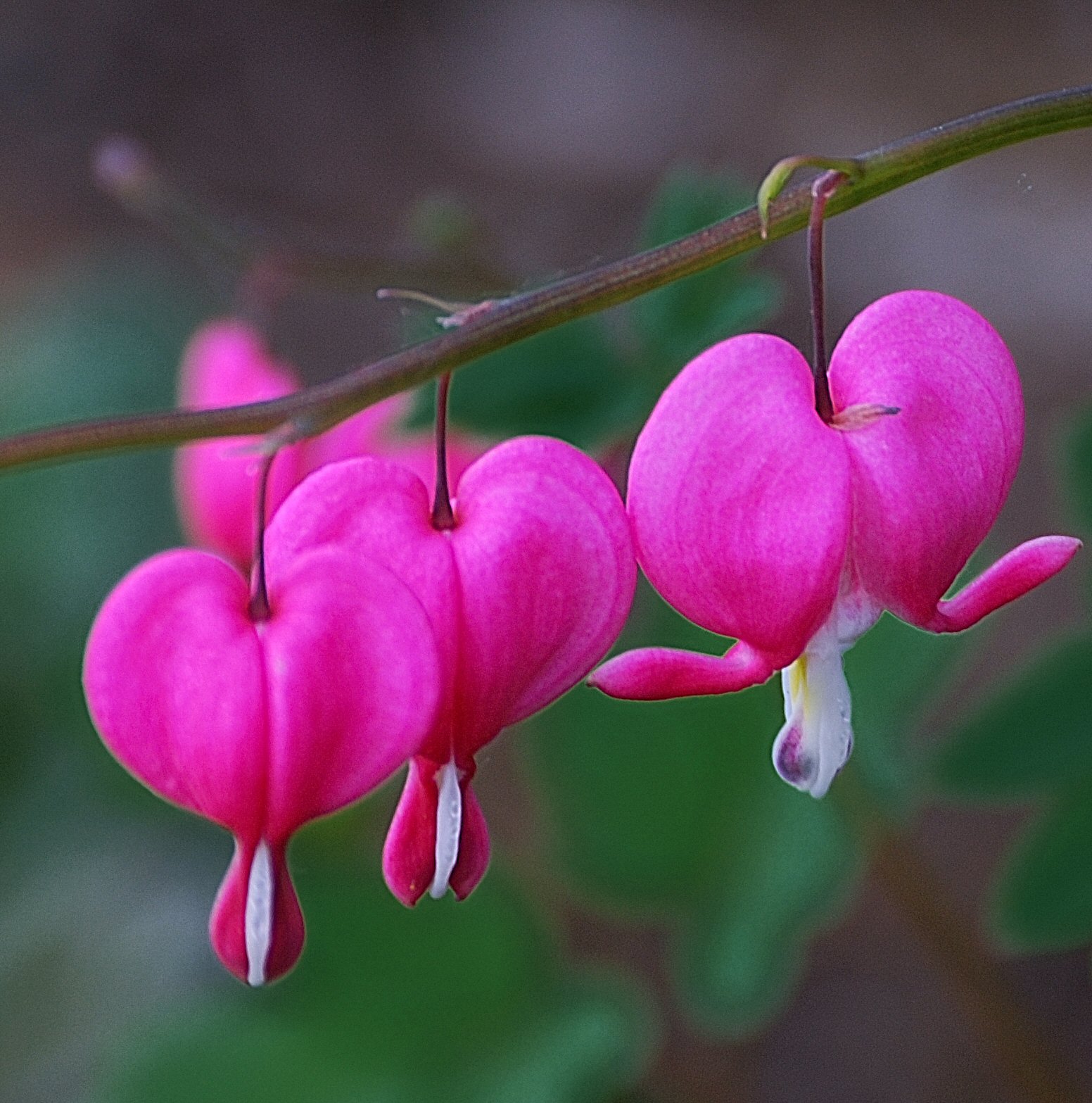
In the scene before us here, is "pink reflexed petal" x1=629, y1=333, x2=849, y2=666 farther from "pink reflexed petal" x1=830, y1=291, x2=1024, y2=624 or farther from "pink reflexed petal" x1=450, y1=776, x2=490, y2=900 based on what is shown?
"pink reflexed petal" x1=450, y1=776, x2=490, y2=900

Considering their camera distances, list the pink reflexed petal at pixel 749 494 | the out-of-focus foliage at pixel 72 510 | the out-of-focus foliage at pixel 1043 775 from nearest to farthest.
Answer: the pink reflexed petal at pixel 749 494 < the out-of-focus foliage at pixel 1043 775 < the out-of-focus foliage at pixel 72 510

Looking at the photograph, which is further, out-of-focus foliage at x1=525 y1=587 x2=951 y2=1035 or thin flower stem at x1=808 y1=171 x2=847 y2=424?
out-of-focus foliage at x1=525 y1=587 x2=951 y2=1035

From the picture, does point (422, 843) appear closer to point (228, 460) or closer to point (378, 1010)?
point (228, 460)

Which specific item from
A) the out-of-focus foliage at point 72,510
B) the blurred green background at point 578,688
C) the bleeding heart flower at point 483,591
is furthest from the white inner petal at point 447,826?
the out-of-focus foliage at point 72,510

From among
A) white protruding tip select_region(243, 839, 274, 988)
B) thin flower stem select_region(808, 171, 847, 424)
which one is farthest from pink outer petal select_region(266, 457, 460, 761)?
thin flower stem select_region(808, 171, 847, 424)

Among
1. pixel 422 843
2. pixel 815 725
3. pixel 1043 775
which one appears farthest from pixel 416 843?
pixel 1043 775

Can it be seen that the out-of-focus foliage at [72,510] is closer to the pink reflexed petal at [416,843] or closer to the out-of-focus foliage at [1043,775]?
the out-of-focus foliage at [1043,775]
